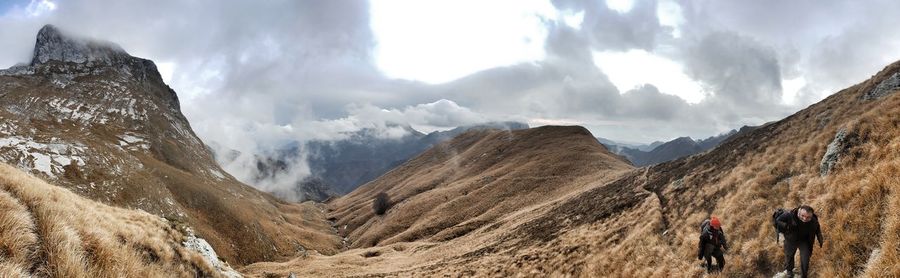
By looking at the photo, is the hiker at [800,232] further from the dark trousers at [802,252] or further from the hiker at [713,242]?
the hiker at [713,242]

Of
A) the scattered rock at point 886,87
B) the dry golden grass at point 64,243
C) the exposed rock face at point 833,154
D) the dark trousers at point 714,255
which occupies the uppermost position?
the scattered rock at point 886,87

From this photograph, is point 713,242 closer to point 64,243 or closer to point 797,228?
point 797,228

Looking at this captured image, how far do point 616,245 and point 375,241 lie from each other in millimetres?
88296

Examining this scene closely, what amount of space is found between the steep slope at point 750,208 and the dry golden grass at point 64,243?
60.7ft

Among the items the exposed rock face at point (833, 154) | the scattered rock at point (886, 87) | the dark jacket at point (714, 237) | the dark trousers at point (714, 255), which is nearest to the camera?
the dark jacket at point (714, 237)

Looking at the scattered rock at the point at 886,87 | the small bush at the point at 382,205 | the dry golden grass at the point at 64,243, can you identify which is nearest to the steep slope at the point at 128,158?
the small bush at the point at 382,205

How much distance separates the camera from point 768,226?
18406 millimetres

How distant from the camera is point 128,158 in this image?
298ft

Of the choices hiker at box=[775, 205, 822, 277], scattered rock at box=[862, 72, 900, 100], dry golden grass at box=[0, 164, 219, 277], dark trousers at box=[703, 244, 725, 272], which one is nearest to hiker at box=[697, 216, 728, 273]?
dark trousers at box=[703, 244, 725, 272]

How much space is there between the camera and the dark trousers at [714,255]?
18.0m

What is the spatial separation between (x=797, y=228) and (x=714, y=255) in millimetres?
4890

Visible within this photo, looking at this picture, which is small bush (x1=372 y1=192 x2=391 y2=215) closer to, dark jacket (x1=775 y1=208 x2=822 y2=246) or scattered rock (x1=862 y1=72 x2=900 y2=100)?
scattered rock (x1=862 y1=72 x2=900 y2=100)

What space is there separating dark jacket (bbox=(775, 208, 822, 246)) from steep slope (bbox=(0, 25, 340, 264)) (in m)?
55.8

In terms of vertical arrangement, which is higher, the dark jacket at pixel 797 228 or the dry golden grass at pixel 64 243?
the dry golden grass at pixel 64 243
